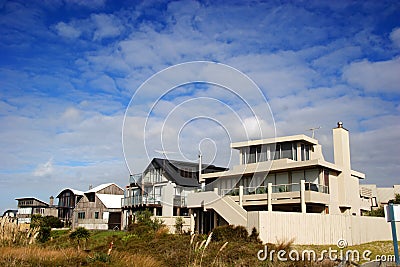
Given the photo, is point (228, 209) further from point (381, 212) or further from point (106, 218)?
point (106, 218)

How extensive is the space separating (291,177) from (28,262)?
72.6ft

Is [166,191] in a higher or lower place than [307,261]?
higher

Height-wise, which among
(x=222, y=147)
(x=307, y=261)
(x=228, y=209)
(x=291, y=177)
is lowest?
(x=307, y=261)

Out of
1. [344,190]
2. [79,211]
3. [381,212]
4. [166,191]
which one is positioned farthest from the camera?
[79,211]

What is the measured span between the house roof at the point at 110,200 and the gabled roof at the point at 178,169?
491 inches

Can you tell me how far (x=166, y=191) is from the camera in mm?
42625

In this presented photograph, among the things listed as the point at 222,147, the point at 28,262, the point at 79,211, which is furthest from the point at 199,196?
the point at 79,211

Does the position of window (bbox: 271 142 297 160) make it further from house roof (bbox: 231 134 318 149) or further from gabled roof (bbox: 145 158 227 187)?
gabled roof (bbox: 145 158 227 187)

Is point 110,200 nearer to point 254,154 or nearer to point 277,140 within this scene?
point 254,154

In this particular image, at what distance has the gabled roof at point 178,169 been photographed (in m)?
43.6

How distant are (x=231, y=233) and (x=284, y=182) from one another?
381 inches

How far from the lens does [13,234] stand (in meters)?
17.8

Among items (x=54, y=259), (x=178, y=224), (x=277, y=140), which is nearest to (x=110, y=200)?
(x=178, y=224)

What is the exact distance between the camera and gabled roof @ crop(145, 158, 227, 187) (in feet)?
143
